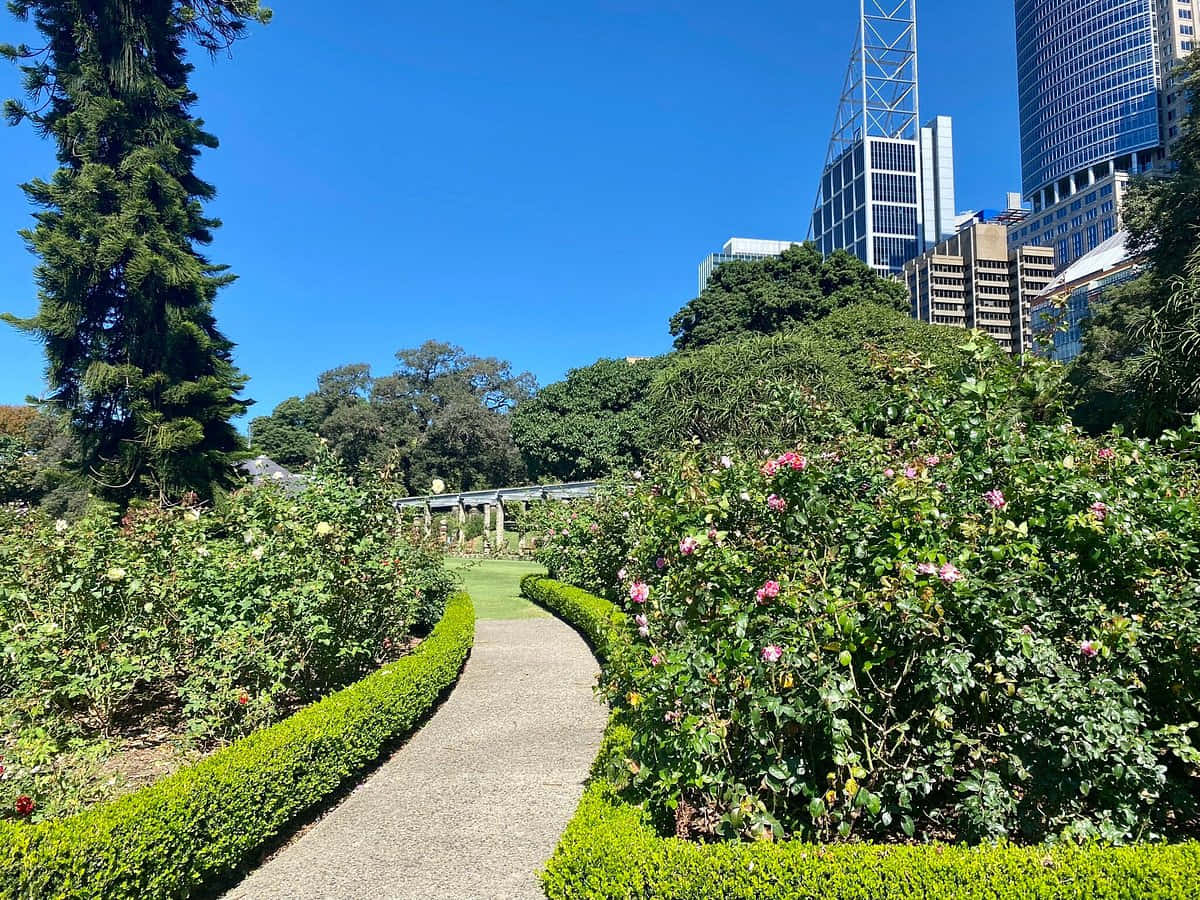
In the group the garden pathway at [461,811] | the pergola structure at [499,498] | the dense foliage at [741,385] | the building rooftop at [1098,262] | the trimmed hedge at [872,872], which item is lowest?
the garden pathway at [461,811]

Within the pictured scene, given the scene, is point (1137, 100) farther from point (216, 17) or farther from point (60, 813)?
point (60, 813)

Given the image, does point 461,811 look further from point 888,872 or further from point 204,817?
point 888,872

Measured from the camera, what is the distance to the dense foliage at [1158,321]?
32.4ft

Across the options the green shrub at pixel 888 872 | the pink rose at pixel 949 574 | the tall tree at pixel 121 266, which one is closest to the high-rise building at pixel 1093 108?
the tall tree at pixel 121 266

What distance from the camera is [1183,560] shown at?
289 cm

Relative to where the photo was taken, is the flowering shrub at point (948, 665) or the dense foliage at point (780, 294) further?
the dense foliage at point (780, 294)

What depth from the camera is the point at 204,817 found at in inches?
132

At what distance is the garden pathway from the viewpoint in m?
3.42

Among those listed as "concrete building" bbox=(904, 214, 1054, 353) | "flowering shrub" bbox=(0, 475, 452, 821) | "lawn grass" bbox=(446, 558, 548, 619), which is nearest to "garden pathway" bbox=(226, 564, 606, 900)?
"flowering shrub" bbox=(0, 475, 452, 821)

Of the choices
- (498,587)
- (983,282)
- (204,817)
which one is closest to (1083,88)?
(983,282)

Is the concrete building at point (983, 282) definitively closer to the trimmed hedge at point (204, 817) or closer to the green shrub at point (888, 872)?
the trimmed hedge at point (204, 817)

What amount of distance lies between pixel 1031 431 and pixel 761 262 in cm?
3034

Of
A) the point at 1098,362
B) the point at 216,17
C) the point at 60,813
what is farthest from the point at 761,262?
the point at 60,813

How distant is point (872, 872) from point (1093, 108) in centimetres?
12428
